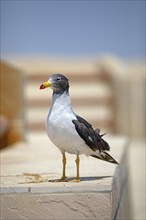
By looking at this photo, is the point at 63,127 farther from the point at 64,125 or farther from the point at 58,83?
the point at 58,83

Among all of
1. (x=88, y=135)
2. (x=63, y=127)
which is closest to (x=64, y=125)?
(x=63, y=127)

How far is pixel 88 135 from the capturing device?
4301 mm

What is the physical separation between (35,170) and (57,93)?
1.24 metres

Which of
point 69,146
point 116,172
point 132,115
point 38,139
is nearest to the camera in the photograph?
point 69,146

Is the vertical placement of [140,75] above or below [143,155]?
above

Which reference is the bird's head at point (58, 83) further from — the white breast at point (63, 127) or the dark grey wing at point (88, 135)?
the dark grey wing at point (88, 135)

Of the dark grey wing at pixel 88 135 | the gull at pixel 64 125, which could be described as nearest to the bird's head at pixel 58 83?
the gull at pixel 64 125

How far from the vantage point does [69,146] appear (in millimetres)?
4242

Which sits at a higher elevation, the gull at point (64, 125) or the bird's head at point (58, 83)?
the bird's head at point (58, 83)

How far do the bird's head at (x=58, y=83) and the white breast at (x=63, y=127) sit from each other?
52mm

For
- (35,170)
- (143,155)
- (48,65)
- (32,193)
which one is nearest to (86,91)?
(48,65)

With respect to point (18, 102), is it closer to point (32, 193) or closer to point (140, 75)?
point (32, 193)

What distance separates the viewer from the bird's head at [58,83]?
13.7 feet

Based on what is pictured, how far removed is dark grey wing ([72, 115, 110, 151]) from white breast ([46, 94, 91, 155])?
3cm
